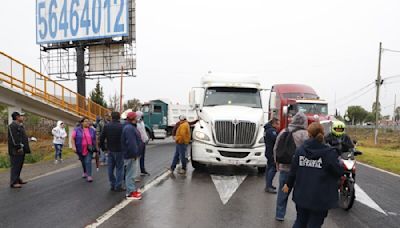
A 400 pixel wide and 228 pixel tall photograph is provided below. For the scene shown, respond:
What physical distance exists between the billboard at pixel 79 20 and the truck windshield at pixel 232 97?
1811cm

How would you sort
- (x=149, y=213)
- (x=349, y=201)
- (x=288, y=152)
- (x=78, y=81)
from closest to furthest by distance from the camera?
(x=288, y=152), (x=149, y=213), (x=349, y=201), (x=78, y=81)

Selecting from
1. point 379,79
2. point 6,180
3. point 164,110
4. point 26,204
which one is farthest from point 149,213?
point 379,79

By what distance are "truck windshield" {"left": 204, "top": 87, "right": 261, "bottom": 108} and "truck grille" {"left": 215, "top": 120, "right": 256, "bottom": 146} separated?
5.34ft

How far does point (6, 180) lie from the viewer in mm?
10047

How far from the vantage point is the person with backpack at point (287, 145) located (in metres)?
5.84

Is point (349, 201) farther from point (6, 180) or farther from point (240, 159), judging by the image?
point (6, 180)

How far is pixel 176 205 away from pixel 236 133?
3695 millimetres

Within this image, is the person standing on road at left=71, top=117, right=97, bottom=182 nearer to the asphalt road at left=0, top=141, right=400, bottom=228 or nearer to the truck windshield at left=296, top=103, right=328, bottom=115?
the asphalt road at left=0, top=141, right=400, bottom=228

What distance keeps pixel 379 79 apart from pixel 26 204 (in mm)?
30757

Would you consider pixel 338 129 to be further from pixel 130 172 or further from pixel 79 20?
pixel 79 20

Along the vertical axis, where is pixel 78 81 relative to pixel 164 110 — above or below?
above

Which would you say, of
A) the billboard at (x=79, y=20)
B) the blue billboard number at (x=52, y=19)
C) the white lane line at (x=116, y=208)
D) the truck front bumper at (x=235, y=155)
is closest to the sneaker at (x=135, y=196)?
the white lane line at (x=116, y=208)

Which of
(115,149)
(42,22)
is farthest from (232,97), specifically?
(42,22)

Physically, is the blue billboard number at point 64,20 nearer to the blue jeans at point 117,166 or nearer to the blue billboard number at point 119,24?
the blue billboard number at point 119,24
